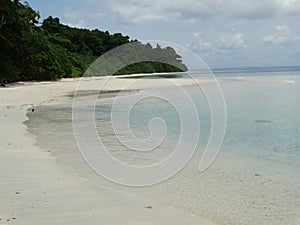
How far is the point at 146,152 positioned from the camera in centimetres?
1053

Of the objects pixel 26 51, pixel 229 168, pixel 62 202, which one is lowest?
pixel 229 168

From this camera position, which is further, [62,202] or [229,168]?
[229,168]

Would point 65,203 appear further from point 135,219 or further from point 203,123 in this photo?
point 203,123

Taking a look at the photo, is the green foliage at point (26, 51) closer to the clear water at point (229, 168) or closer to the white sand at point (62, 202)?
the clear water at point (229, 168)

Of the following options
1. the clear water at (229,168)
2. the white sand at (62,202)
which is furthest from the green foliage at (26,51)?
the white sand at (62,202)

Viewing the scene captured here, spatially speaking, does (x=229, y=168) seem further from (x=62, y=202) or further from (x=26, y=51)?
(x=26, y=51)

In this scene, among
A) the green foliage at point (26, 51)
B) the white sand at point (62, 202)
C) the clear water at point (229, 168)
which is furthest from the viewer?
the green foliage at point (26, 51)

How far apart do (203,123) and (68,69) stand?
47.5 metres

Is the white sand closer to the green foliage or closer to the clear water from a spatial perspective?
the clear water

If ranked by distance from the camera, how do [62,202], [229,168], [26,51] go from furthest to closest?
[26,51] < [229,168] < [62,202]

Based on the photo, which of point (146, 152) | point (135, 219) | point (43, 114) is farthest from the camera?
point (43, 114)

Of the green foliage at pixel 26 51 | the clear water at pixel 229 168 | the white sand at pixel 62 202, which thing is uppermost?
the green foliage at pixel 26 51

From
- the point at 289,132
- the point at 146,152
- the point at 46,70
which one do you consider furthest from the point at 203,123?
the point at 46,70

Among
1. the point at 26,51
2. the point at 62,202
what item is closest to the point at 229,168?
the point at 62,202
